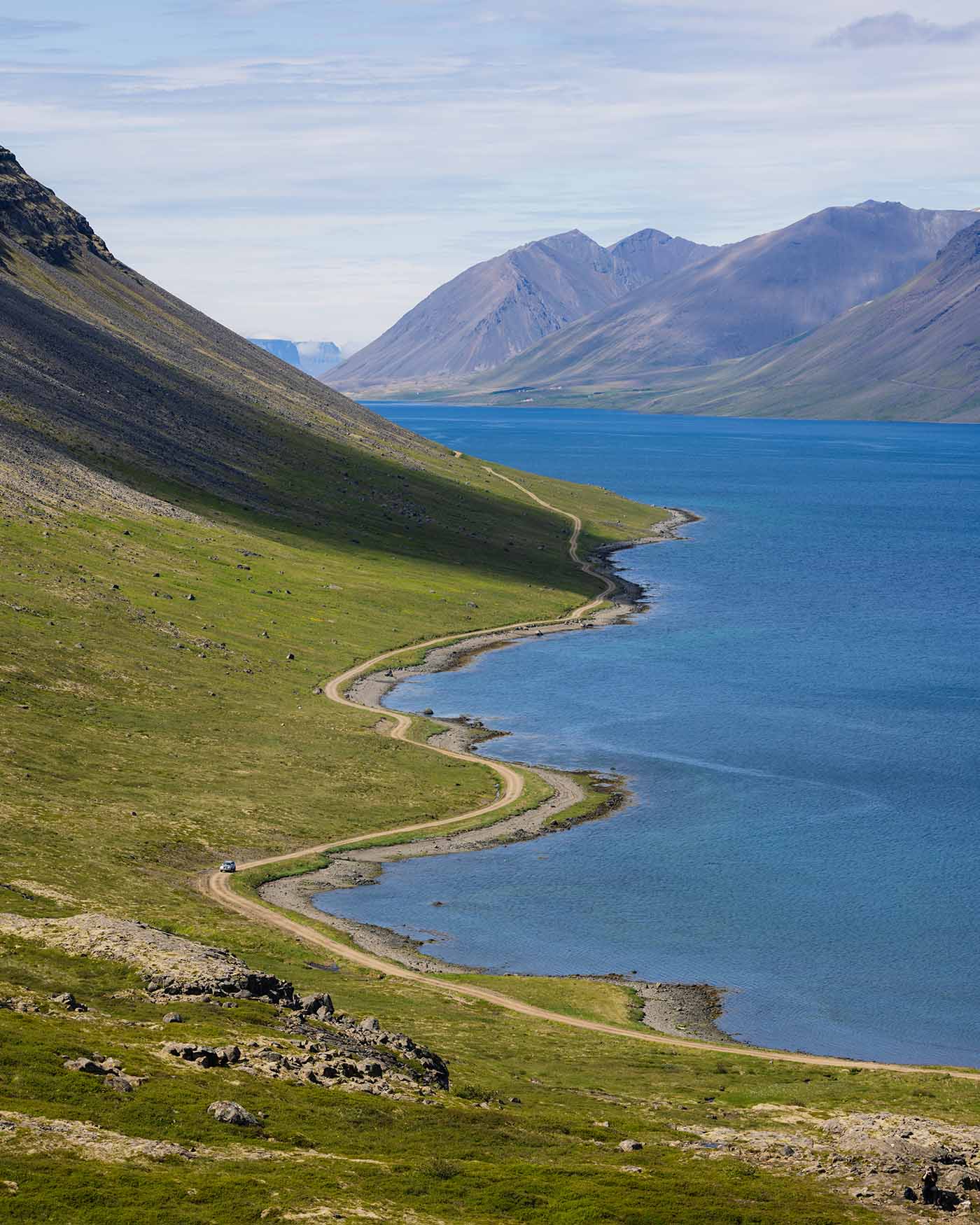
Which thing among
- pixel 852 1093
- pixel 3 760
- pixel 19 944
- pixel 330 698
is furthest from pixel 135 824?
pixel 852 1093

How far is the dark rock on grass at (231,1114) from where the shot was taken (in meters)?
56.7

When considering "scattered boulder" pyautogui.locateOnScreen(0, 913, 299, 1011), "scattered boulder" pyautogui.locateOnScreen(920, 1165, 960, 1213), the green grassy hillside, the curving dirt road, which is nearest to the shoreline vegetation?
the curving dirt road

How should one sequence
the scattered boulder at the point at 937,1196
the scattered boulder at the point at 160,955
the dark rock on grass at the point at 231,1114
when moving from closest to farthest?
the scattered boulder at the point at 937,1196, the dark rock on grass at the point at 231,1114, the scattered boulder at the point at 160,955

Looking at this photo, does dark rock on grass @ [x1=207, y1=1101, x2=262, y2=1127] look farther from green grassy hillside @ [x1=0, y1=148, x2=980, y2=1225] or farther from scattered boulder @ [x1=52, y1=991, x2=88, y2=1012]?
scattered boulder @ [x1=52, y1=991, x2=88, y2=1012]

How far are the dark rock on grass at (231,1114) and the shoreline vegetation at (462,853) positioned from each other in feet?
97.4

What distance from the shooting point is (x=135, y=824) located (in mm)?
104500

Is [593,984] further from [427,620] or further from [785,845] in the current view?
[427,620]

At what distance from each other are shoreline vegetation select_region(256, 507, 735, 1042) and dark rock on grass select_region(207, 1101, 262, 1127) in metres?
29.7

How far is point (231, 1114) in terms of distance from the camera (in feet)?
186

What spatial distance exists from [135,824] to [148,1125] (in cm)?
5161

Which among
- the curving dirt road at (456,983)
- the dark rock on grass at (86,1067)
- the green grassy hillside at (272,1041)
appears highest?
the dark rock on grass at (86,1067)

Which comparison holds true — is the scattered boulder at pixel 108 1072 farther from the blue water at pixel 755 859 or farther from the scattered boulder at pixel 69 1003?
the blue water at pixel 755 859

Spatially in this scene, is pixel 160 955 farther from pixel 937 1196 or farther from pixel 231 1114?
pixel 937 1196

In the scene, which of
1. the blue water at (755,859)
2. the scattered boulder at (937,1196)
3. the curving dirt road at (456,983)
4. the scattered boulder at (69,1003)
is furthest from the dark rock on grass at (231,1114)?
the blue water at (755,859)
